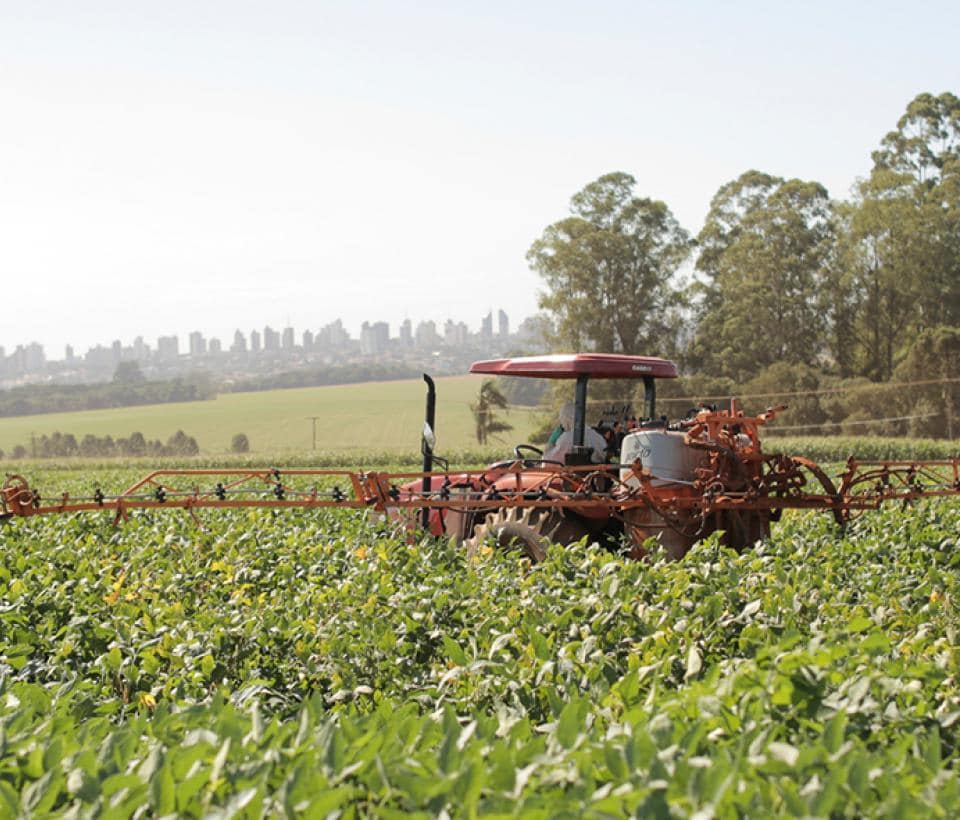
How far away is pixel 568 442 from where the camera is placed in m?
9.31

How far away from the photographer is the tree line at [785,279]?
49719 mm

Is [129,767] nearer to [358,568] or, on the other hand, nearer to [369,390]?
[358,568]

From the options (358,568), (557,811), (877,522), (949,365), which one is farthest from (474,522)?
(949,365)

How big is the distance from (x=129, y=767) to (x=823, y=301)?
54422 mm

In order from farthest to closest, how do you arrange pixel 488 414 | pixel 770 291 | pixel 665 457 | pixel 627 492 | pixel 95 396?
1. pixel 95 396
2. pixel 770 291
3. pixel 488 414
4. pixel 665 457
5. pixel 627 492

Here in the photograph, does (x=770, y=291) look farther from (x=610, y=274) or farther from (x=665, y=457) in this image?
(x=665, y=457)

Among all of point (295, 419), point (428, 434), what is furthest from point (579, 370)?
point (295, 419)

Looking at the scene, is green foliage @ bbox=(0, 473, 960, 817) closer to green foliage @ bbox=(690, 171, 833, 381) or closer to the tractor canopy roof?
the tractor canopy roof

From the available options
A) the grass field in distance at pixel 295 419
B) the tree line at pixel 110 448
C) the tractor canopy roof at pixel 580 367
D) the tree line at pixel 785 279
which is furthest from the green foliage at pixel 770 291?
the tractor canopy roof at pixel 580 367

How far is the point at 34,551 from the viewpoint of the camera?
820 centimetres

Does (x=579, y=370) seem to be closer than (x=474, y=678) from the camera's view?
No

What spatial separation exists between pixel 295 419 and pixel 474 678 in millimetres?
88903

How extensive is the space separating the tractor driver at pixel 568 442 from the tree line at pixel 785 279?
39.4 m

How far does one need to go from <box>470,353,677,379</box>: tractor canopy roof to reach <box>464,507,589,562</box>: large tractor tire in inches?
47.6
